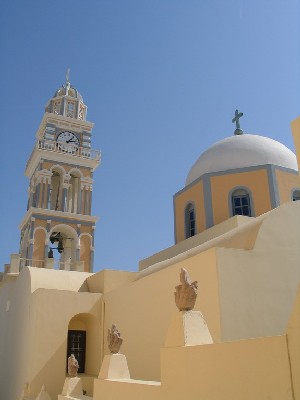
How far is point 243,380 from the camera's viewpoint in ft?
13.5

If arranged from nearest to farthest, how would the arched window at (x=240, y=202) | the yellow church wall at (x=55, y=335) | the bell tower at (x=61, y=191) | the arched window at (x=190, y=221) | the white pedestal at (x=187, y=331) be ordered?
the white pedestal at (x=187, y=331) → the yellow church wall at (x=55, y=335) → the arched window at (x=240, y=202) → the arched window at (x=190, y=221) → the bell tower at (x=61, y=191)

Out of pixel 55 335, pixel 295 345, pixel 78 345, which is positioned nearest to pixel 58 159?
pixel 78 345

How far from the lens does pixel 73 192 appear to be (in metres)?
21.0

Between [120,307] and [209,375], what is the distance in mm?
7162

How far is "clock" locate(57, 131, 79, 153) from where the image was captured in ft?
69.4

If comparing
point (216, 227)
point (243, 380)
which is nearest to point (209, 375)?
point (243, 380)

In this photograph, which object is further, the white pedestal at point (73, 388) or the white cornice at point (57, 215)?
the white cornice at point (57, 215)

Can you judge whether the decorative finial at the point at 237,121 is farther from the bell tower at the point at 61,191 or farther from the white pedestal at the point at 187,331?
the white pedestal at the point at 187,331

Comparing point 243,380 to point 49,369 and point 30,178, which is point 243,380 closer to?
point 49,369

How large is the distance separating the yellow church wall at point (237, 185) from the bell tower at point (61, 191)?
273 inches

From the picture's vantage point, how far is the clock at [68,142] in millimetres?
21141

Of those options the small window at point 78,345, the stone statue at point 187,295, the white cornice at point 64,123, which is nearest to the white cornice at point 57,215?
the white cornice at point 64,123

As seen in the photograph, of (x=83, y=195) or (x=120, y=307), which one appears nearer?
(x=120, y=307)

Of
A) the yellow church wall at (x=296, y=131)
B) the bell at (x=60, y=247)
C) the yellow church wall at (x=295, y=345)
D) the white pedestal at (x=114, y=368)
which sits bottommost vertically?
the white pedestal at (x=114, y=368)
